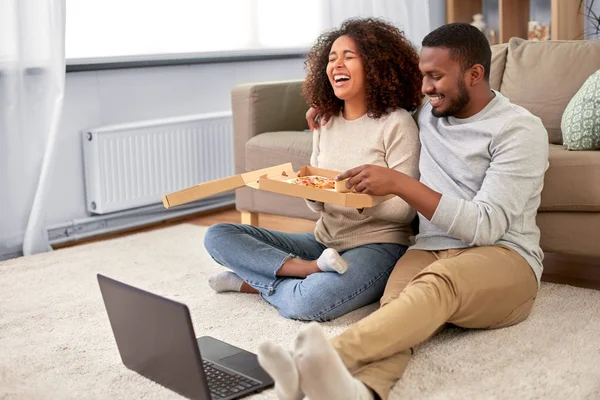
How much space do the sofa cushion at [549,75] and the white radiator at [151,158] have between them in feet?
4.43

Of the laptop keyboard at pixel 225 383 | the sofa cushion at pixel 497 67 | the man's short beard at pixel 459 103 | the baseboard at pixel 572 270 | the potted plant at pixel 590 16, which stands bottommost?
the baseboard at pixel 572 270

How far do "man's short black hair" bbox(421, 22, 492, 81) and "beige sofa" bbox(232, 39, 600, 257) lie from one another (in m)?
0.47

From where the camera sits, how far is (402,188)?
1878 millimetres

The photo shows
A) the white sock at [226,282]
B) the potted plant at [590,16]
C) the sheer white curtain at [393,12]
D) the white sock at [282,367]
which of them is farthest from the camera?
the potted plant at [590,16]

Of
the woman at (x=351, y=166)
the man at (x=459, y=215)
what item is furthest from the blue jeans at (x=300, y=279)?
the man at (x=459, y=215)

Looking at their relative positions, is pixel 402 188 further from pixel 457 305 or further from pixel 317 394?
pixel 317 394

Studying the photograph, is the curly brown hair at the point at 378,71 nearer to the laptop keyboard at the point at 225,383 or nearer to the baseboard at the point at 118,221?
the laptop keyboard at the point at 225,383

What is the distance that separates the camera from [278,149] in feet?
9.80

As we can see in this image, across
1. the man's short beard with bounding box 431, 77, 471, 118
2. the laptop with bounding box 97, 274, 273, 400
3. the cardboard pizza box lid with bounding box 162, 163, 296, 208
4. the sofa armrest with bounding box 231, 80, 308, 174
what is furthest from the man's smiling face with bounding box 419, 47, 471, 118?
the sofa armrest with bounding box 231, 80, 308, 174

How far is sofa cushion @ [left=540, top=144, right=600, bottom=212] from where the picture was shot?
228cm

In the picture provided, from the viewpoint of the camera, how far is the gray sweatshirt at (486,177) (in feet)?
6.19

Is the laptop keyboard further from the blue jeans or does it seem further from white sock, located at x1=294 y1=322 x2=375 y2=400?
the blue jeans

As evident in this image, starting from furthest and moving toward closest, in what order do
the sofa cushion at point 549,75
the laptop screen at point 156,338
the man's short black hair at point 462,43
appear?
1. the sofa cushion at point 549,75
2. the man's short black hair at point 462,43
3. the laptop screen at point 156,338

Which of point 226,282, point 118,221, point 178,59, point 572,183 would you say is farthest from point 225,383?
point 178,59
